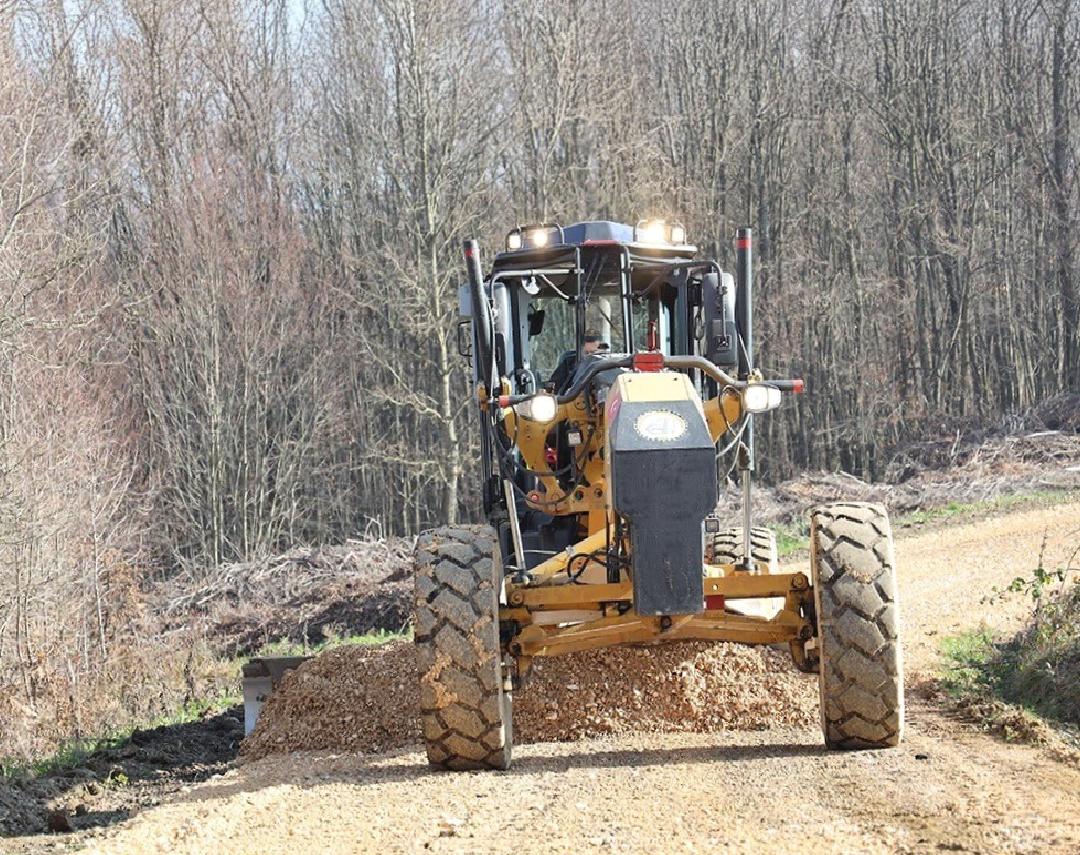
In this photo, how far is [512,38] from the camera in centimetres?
2914

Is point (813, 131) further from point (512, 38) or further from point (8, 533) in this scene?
point (8, 533)

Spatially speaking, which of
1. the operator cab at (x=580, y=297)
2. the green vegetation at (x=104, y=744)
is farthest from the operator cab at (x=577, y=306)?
the green vegetation at (x=104, y=744)

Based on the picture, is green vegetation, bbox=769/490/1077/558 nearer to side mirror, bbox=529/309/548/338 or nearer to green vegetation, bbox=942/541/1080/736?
green vegetation, bbox=942/541/1080/736

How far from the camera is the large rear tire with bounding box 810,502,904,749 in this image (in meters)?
6.82

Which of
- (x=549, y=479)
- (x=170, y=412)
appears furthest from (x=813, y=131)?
(x=549, y=479)

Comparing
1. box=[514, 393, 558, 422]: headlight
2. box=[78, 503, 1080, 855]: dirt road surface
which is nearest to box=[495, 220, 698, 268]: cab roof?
box=[514, 393, 558, 422]: headlight

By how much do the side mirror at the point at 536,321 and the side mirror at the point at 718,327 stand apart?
1.39 metres

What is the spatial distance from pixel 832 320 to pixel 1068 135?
6.53 metres

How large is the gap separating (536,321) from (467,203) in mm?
18071

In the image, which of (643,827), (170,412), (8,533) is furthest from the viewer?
(170,412)

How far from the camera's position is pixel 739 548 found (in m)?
A: 9.04

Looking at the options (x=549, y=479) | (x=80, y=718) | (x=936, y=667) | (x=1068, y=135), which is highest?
(x=1068, y=135)

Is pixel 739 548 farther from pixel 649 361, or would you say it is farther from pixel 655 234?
pixel 649 361

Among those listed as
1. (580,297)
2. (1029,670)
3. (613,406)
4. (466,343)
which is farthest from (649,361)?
(1029,670)
